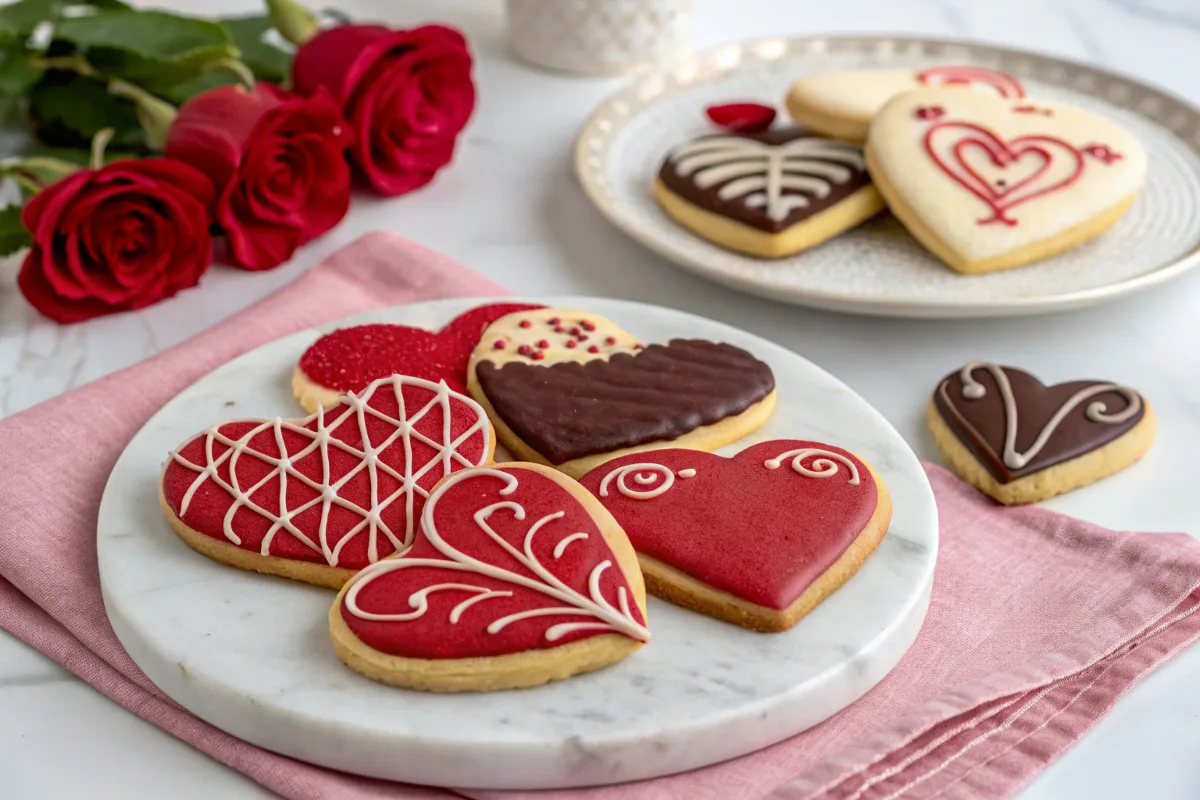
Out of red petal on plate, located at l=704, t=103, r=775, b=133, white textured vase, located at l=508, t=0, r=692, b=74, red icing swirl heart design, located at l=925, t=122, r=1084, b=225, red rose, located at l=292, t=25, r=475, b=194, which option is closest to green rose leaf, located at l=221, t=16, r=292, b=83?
red rose, located at l=292, t=25, r=475, b=194

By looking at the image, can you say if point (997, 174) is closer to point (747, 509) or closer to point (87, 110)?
point (747, 509)

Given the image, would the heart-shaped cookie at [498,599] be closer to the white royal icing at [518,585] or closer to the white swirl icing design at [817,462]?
the white royal icing at [518,585]

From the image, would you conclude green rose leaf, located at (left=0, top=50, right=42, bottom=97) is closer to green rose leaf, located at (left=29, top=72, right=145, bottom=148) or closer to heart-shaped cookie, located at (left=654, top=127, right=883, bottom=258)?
green rose leaf, located at (left=29, top=72, right=145, bottom=148)

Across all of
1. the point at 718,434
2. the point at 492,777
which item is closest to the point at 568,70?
the point at 718,434

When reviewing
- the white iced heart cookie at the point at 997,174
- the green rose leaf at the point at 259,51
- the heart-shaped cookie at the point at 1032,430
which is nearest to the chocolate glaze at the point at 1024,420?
the heart-shaped cookie at the point at 1032,430

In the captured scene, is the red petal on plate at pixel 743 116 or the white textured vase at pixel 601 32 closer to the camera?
the red petal on plate at pixel 743 116

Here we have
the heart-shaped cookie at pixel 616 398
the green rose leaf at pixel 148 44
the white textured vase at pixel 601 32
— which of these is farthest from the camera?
the white textured vase at pixel 601 32

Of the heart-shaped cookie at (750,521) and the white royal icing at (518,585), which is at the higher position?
the heart-shaped cookie at (750,521)
